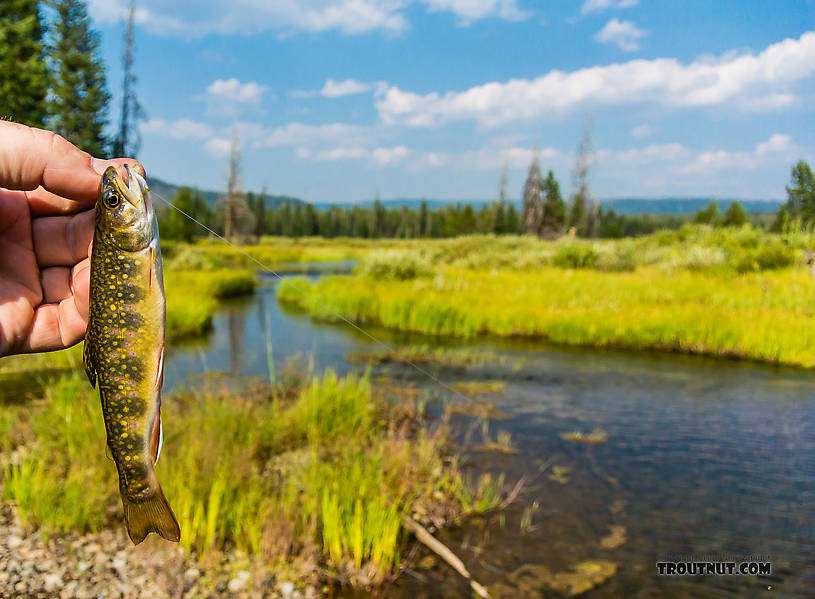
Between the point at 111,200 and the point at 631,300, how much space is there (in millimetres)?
17326

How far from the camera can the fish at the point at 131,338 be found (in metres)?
1.52

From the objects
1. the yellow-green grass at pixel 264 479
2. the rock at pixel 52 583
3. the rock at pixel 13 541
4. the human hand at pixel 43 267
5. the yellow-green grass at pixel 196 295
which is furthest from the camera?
the yellow-green grass at pixel 196 295

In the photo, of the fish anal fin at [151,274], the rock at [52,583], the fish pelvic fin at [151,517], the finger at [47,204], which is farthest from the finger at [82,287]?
the rock at [52,583]

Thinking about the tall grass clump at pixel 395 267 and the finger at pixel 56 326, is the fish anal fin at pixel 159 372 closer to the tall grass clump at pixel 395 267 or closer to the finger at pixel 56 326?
the finger at pixel 56 326

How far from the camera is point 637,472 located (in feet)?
24.2

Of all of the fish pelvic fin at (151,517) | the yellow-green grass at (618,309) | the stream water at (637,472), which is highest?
the fish pelvic fin at (151,517)

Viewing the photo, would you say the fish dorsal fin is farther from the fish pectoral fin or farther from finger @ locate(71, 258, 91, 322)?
finger @ locate(71, 258, 91, 322)

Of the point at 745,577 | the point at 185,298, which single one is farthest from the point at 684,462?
the point at 185,298

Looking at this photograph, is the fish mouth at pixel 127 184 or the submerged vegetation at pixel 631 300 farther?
the submerged vegetation at pixel 631 300

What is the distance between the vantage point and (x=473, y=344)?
49.8 feet

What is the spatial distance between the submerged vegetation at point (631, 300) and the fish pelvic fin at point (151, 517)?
30.3 ft

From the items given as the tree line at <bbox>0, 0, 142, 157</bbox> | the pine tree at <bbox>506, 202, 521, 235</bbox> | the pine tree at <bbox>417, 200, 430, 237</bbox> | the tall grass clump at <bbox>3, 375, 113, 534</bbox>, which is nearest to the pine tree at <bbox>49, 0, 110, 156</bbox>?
the tree line at <bbox>0, 0, 142, 157</bbox>

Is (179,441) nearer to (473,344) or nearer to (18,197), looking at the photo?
(18,197)

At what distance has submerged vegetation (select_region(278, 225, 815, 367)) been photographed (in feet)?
46.2
